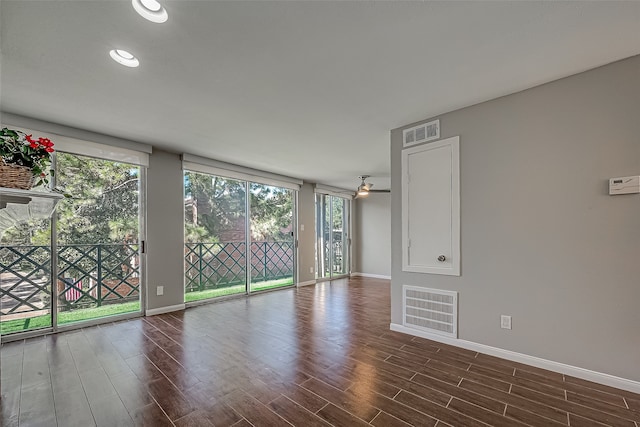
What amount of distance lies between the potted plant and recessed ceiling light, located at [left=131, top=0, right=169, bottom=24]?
941 mm

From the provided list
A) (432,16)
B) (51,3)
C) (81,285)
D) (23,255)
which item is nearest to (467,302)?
(432,16)

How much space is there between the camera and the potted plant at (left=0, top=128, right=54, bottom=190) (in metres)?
1.59

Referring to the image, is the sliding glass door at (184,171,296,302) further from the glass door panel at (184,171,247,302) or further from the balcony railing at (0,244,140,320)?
the balcony railing at (0,244,140,320)

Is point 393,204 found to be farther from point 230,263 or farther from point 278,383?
point 230,263

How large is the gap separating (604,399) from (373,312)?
2.55 m

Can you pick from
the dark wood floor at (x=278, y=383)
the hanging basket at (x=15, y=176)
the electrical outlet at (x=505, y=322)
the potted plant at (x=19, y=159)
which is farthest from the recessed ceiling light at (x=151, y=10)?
the electrical outlet at (x=505, y=322)

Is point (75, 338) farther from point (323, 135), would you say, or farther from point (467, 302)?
point (467, 302)

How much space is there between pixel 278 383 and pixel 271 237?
3.95 metres

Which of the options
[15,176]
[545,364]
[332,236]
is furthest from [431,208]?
[332,236]

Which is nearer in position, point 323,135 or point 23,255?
point 23,255

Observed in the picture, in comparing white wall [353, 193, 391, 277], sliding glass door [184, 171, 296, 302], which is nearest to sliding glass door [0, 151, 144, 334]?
sliding glass door [184, 171, 296, 302]

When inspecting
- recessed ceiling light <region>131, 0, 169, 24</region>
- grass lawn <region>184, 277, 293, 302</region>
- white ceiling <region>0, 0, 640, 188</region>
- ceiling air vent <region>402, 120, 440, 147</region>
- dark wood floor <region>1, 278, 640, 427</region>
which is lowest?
grass lawn <region>184, 277, 293, 302</region>

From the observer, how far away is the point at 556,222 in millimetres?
2361

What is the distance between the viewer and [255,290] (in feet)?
18.2
